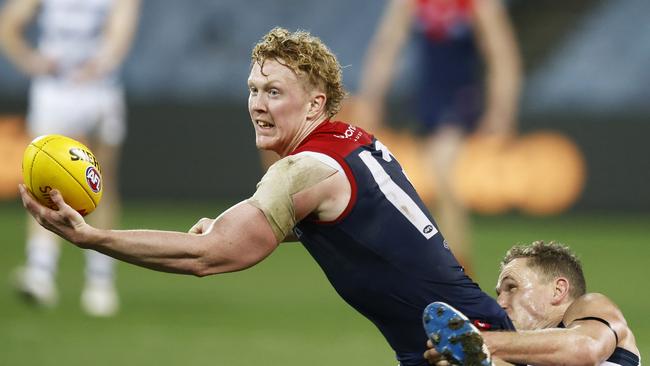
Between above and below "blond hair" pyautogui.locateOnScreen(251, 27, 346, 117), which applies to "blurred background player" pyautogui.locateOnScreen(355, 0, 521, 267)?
above

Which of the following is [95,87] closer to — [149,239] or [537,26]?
[149,239]

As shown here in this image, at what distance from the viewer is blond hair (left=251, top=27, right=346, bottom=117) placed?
5262 mm

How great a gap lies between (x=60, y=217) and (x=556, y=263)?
217 cm

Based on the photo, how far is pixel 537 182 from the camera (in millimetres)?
16016

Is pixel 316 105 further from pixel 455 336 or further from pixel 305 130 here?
pixel 455 336

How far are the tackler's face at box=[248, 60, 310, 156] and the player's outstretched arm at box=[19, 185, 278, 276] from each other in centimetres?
45

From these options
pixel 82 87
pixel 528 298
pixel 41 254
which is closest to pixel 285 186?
pixel 528 298

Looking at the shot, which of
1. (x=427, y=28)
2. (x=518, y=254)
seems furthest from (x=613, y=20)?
(x=518, y=254)

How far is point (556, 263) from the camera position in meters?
5.79

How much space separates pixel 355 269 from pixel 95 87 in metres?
6.28

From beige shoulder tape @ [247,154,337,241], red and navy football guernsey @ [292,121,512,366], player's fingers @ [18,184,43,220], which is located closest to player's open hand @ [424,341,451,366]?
red and navy football guernsey @ [292,121,512,366]

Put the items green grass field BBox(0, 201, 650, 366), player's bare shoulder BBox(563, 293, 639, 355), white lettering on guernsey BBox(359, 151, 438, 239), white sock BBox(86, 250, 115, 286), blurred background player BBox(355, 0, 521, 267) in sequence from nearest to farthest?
white lettering on guernsey BBox(359, 151, 438, 239) < player's bare shoulder BBox(563, 293, 639, 355) < green grass field BBox(0, 201, 650, 366) < white sock BBox(86, 250, 115, 286) < blurred background player BBox(355, 0, 521, 267)

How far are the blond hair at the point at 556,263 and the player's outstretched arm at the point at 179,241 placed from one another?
4.57 feet

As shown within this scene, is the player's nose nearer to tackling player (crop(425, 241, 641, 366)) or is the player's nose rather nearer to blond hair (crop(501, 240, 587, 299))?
tackling player (crop(425, 241, 641, 366))
